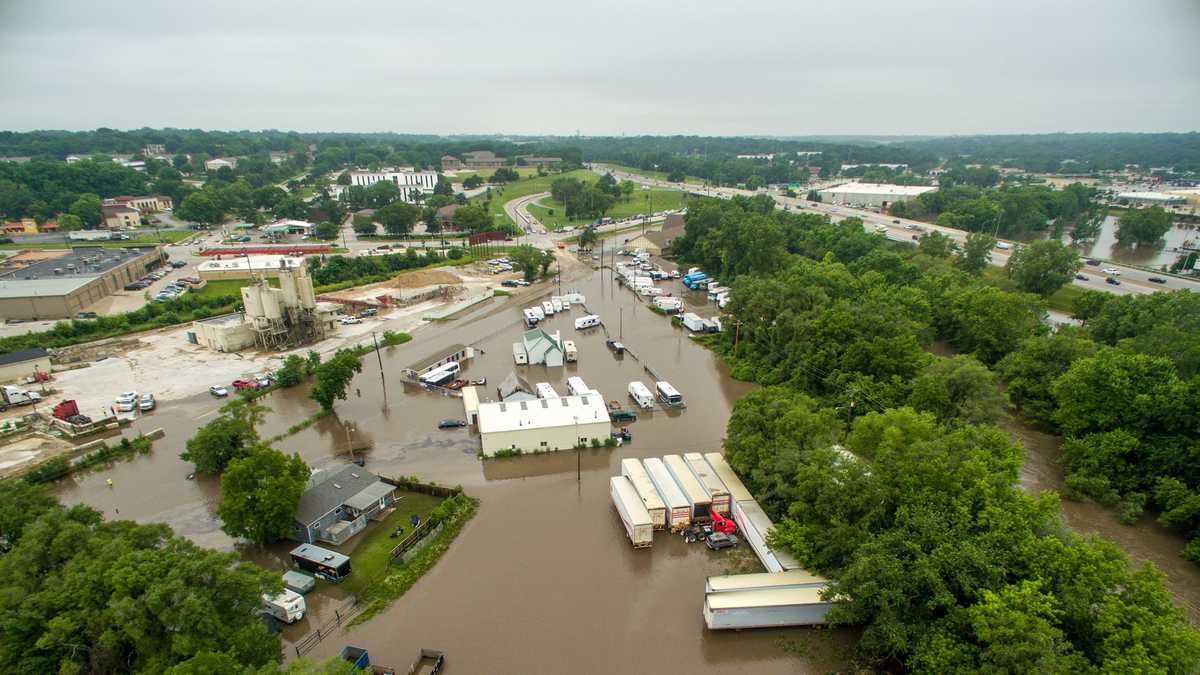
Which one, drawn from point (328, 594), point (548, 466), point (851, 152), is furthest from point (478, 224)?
point (851, 152)

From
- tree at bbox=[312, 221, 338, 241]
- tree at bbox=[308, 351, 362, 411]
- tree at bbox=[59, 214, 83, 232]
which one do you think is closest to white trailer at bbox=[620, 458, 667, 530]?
tree at bbox=[308, 351, 362, 411]

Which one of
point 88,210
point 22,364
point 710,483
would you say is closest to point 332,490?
point 710,483

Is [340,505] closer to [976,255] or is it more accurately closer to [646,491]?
[646,491]

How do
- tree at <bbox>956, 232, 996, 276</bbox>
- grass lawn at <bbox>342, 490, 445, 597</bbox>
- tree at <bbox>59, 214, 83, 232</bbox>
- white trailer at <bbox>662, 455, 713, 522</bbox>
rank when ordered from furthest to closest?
1. tree at <bbox>59, 214, 83, 232</bbox>
2. tree at <bbox>956, 232, 996, 276</bbox>
3. white trailer at <bbox>662, 455, 713, 522</bbox>
4. grass lawn at <bbox>342, 490, 445, 597</bbox>

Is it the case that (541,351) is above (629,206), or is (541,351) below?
below

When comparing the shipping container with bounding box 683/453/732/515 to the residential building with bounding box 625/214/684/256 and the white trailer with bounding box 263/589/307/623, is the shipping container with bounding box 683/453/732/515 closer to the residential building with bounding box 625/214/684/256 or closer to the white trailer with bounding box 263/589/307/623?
the white trailer with bounding box 263/589/307/623

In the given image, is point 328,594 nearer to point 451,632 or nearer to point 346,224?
point 451,632

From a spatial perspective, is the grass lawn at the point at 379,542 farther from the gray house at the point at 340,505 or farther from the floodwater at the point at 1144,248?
the floodwater at the point at 1144,248
